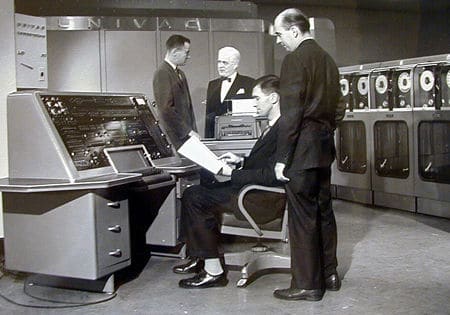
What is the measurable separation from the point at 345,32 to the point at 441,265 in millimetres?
2060

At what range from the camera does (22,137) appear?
9.27 feet

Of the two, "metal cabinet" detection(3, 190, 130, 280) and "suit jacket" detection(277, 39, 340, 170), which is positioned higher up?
"suit jacket" detection(277, 39, 340, 170)

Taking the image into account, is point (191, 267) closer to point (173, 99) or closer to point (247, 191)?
point (247, 191)

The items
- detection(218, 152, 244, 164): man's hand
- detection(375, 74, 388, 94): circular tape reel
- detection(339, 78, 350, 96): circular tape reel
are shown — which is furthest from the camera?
detection(339, 78, 350, 96): circular tape reel

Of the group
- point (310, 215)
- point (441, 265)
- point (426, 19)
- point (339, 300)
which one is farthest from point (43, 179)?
point (426, 19)

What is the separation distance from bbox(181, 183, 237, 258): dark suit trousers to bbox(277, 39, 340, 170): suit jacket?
45cm

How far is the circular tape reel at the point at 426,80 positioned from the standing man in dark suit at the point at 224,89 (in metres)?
1.53

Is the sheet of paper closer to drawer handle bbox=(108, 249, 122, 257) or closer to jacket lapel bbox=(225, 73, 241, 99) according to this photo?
drawer handle bbox=(108, 249, 122, 257)

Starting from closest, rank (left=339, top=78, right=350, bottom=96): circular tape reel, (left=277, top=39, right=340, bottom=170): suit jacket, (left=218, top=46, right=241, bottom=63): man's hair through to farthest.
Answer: (left=277, top=39, right=340, bottom=170): suit jacket
(left=218, top=46, right=241, bottom=63): man's hair
(left=339, top=78, right=350, bottom=96): circular tape reel

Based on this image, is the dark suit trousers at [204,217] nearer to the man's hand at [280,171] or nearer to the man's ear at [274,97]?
the man's hand at [280,171]

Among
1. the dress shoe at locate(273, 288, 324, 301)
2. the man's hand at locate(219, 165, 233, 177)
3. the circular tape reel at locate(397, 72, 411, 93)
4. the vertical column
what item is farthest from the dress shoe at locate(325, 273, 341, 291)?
the circular tape reel at locate(397, 72, 411, 93)

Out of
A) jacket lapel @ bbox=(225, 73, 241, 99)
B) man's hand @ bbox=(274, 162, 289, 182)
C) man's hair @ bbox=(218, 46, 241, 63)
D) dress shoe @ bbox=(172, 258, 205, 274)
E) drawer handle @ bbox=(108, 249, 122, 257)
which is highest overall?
man's hair @ bbox=(218, 46, 241, 63)

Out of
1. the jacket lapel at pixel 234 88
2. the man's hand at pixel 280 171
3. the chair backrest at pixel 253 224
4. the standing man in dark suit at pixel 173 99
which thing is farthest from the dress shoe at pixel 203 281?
the jacket lapel at pixel 234 88

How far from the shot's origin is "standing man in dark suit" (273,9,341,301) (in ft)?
8.37
